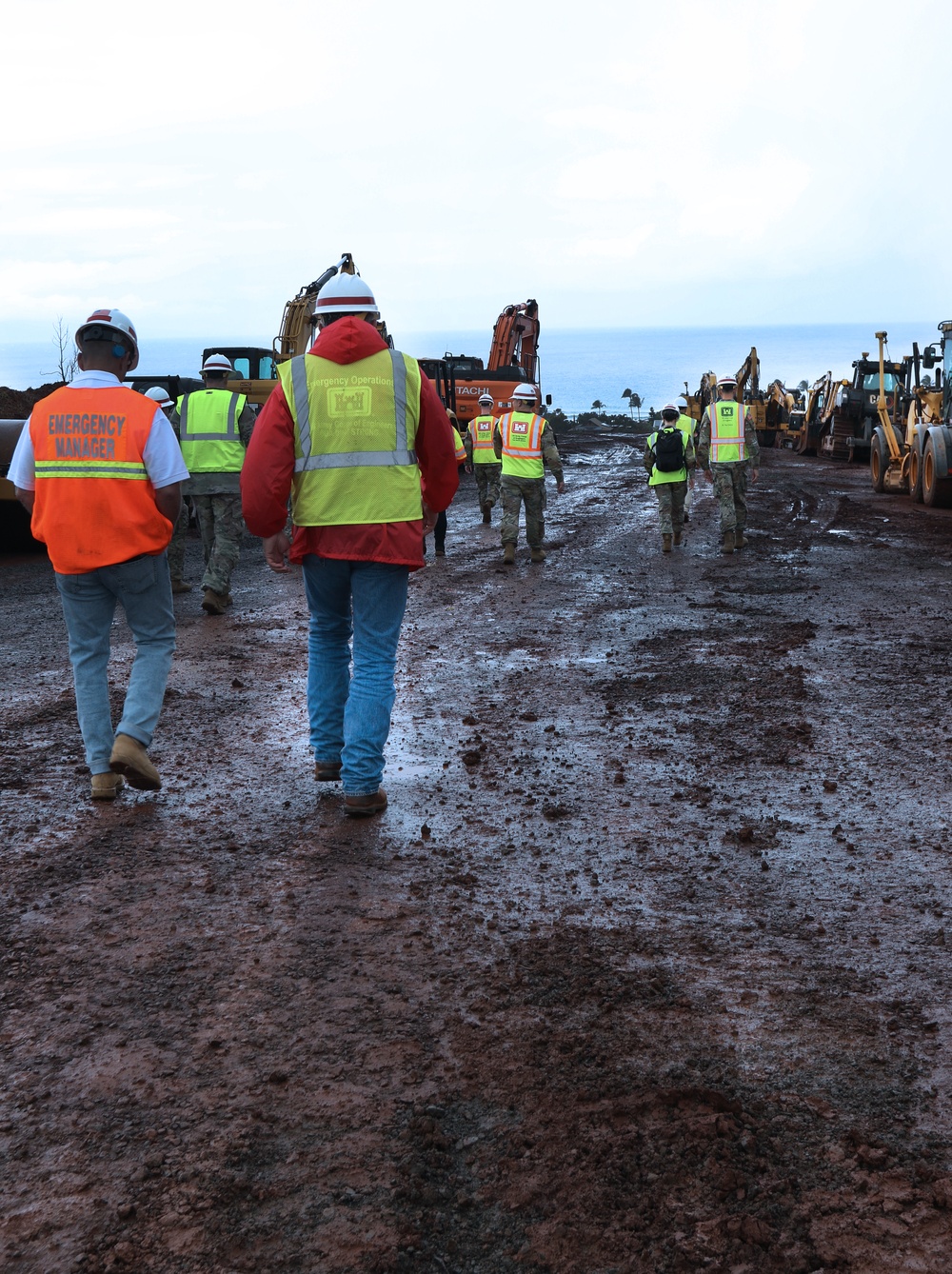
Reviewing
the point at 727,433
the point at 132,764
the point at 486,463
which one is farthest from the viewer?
the point at 486,463

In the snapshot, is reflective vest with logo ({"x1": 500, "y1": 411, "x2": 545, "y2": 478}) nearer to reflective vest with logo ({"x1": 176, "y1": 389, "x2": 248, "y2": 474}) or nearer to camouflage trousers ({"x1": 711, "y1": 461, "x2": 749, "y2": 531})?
camouflage trousers ({"x1": 711, "y1": 461, "x2": 749, "y2": 531})

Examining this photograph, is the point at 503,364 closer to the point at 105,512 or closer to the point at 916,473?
the point at 916,473

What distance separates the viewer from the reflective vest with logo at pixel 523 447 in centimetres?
1351

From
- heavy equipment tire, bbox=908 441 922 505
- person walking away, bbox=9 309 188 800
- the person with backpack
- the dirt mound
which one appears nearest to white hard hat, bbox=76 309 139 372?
person walking away, bbox=9 309 188 800

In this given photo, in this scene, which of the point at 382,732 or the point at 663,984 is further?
the point at 382,732

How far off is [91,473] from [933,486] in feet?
53.4

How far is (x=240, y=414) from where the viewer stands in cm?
1034

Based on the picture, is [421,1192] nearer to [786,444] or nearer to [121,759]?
[121,759]

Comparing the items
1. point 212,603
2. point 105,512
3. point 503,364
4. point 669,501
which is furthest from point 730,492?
point 503,364

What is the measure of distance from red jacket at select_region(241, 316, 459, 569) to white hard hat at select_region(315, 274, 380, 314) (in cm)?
5

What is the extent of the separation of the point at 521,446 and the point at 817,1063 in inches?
433

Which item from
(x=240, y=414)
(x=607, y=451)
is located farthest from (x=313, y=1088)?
(x=607, y=451)

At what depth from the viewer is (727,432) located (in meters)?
14.1

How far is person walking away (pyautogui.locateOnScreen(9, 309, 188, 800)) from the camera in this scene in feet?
16.4
